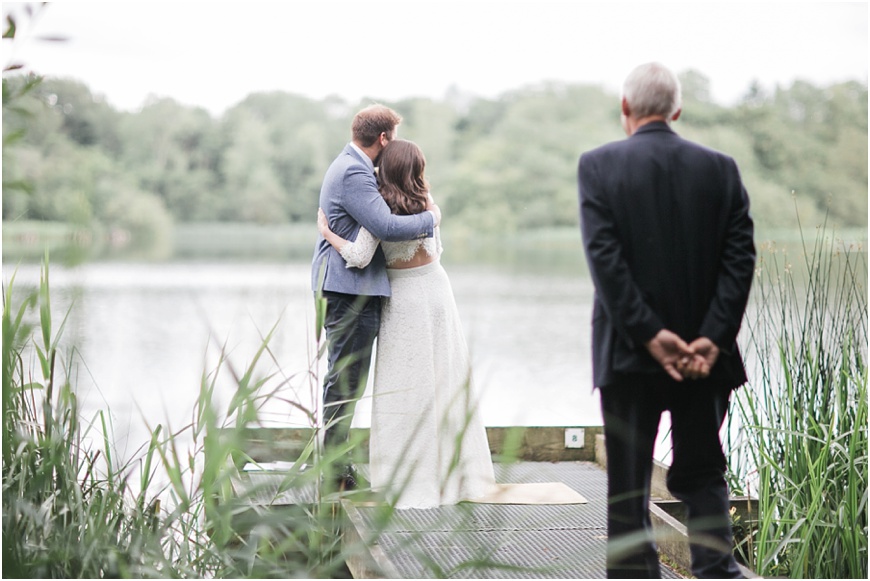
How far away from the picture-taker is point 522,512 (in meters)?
3.68

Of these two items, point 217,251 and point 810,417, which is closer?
point 810,417

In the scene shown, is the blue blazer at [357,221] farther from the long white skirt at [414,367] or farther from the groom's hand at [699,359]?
the groom's hand at [699,359]

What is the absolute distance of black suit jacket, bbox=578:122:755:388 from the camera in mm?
2518

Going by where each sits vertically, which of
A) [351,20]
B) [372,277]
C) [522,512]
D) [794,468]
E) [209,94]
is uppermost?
[351,20]

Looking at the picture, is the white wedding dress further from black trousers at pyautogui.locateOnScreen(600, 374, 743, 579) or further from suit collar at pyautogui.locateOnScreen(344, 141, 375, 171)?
black trousers at pyautogui.locateOnScreen(600, 374, 743, 579)

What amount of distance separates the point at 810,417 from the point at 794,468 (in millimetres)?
171

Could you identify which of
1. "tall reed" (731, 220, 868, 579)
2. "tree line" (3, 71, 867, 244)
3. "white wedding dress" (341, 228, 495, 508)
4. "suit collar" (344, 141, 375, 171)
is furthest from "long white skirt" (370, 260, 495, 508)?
"tree line" (3, 71, 867, 244)

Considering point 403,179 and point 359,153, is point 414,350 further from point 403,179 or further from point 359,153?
point 359,153

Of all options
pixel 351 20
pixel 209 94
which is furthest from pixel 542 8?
pixel 209 94

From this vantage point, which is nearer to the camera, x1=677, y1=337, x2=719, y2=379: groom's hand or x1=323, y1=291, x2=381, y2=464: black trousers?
x1=677, y1=337, x2=719, y2=379: groom's hand

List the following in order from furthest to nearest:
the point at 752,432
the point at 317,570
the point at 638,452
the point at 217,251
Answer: the point at 217,251 → the point at 752,432 → the point at 638,452 → the point at 317,570

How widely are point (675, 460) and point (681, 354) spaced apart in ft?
0.97

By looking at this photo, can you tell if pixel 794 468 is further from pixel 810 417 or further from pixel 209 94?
pixel 209 94

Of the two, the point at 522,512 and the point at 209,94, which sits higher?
the point at 209,94
